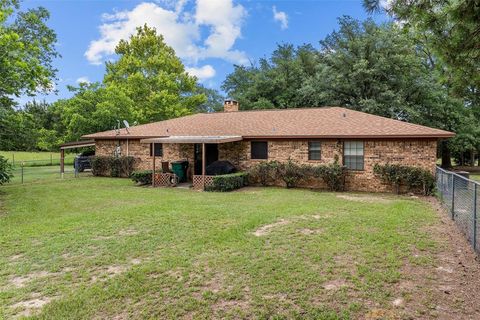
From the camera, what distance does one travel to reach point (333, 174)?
1309 cm

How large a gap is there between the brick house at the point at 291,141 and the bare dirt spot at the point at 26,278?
29.6 ft

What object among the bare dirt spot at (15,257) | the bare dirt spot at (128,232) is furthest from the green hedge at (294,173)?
the bare dirt spot at (15,257)

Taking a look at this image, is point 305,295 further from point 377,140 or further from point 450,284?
point 377,140

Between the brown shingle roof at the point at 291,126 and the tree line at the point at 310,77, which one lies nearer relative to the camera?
the tree line at the point at 310,77

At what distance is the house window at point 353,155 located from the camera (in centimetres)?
1343

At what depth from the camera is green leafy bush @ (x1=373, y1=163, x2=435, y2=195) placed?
1205 cm

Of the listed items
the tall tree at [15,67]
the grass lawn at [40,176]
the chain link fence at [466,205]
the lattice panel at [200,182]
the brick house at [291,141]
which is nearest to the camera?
the chain link fence at [466,205]

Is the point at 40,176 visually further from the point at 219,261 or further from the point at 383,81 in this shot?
the point at 383,81

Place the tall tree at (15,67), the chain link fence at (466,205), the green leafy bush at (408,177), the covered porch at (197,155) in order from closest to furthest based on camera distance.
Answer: the chain link fence at (466,205) → the tall tree at (15,67) → the green leafy bush at (408,177) → the covered porch at (197,155)

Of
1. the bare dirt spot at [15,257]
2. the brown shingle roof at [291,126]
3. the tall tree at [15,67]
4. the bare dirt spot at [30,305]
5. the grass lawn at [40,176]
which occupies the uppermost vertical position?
the tall tree at [15,67]

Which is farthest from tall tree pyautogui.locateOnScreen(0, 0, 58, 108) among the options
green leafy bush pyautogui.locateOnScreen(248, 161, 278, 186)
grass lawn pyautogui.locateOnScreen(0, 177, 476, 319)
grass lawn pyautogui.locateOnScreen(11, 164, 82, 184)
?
green leafy bush pyautogui.locateOnScreen(248, 161, 278, 186)

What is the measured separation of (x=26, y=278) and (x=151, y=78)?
2955 centimetres

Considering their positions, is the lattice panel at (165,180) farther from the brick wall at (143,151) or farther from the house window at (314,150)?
the house window at (314,150)

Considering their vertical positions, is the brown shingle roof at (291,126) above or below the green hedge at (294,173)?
above
